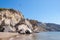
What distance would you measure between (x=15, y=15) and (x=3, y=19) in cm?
1590

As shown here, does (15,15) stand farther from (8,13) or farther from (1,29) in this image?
(1,29)

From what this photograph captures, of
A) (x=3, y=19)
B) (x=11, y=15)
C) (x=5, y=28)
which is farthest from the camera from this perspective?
(x=11, y=15)

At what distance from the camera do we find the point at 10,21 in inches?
2901

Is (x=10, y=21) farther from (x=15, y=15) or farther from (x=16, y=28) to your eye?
(x=15, y=15)

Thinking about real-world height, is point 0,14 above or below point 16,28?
above

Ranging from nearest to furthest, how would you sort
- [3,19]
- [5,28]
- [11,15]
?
1. [5,28]
2. [3,19]
3. [11,15]

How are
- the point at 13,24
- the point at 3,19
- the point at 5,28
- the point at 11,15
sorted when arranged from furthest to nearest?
the point at 11,15
the point at 13,24
the point at 3,19
the point at 5,28

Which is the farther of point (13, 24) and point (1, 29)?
point (13, 24)

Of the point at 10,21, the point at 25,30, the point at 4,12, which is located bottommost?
the point at 25,30

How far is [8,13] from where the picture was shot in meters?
78.9

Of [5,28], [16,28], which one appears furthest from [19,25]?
[5,28]

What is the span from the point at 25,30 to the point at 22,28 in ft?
6.10

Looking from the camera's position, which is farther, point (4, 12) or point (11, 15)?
point (11, 15)

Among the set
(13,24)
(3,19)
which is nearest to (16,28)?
(13,24)
